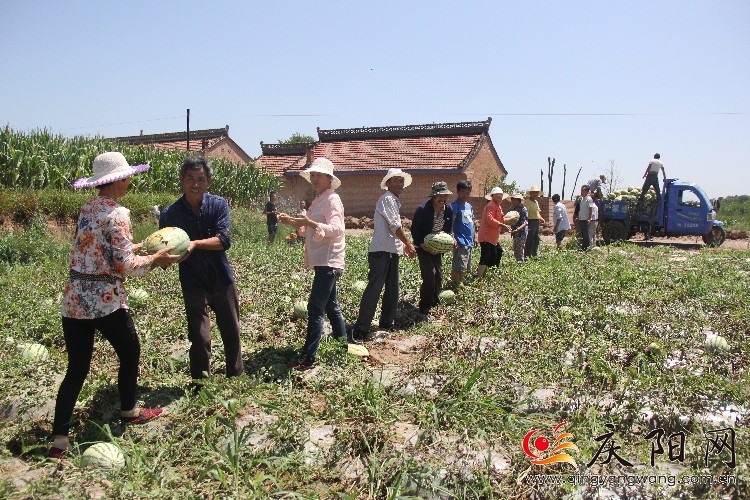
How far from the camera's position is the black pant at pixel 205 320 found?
4.57m

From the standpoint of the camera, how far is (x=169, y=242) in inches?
162

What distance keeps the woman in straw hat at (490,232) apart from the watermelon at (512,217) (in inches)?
43.1

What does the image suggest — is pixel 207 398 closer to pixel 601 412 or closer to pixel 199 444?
pixel 199 444

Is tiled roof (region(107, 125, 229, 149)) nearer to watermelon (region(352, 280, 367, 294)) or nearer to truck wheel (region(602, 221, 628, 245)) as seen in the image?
truck wheel (region(602, 221, 628, 245))

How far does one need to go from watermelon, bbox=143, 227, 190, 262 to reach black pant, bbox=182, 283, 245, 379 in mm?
426

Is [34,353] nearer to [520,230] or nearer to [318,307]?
[318,307]

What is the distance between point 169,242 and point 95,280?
1.85 ft

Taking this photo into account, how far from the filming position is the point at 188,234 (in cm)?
455

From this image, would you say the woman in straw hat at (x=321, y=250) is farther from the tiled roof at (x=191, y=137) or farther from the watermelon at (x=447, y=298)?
the tiled roof at (x=191, y=137)

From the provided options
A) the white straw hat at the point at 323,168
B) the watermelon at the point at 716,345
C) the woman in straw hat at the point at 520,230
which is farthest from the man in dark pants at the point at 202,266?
the woman in straw hat at the point at 520,230

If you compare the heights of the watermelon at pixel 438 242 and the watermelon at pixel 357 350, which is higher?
the watermelon at pixel 438 242

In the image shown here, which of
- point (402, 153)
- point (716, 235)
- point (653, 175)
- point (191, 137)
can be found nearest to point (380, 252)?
point (653, 175)

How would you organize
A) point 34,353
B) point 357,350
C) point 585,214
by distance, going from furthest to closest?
point 585,214
point 357,350
point 34,353

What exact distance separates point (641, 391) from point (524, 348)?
1312 mm
